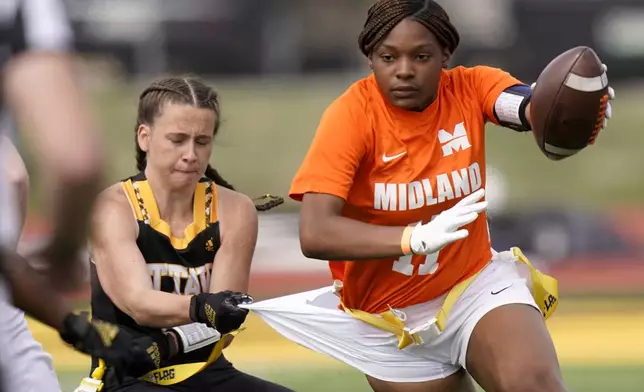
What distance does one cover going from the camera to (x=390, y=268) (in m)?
4.38

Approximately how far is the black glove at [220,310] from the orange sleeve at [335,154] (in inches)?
16.9

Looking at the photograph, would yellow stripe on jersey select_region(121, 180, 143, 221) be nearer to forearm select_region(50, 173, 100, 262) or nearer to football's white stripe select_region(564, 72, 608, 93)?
football's white stripe select_region(564, 72, 608, 93)

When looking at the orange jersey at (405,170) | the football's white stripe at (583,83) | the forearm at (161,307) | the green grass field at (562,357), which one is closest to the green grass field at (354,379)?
the green grass field at (562,357)

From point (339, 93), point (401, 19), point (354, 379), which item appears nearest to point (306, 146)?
point (339, 93)

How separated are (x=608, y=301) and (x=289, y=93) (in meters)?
4.88

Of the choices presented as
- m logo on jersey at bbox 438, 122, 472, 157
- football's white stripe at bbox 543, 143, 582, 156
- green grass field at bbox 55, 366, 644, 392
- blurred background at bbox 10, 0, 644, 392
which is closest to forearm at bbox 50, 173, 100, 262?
m logo on jersey at bbox 438, 122, 472, 157

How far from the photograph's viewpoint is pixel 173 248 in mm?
4211

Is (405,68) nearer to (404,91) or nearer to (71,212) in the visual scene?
(404,91)

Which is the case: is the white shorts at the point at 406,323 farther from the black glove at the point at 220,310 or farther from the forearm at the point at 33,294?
the forearm at the point at 33,294

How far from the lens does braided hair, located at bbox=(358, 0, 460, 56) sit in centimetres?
421

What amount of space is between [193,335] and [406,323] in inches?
28.6

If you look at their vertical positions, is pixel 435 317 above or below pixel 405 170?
below

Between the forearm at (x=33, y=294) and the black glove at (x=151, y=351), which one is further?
the black glove at (x=151, y=351)

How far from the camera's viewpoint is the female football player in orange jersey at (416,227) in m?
4.10
